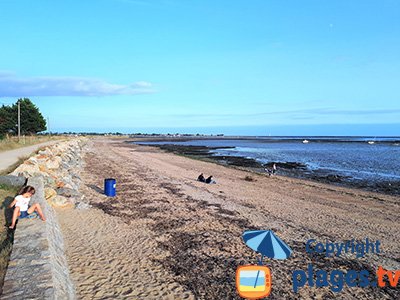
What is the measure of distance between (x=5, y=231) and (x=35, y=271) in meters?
3.06

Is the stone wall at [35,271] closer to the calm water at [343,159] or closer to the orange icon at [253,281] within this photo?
the orange icon at [253,281]

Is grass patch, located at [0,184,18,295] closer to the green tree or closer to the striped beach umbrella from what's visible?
the striped beach umbrella

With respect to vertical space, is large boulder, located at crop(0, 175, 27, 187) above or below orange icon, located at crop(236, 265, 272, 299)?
above

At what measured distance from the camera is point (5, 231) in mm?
7176

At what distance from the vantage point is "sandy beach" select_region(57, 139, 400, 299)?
6.08 metres

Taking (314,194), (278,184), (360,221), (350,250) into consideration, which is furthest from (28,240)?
(278,184)

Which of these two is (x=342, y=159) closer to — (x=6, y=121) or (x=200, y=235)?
(x=200, y=235)

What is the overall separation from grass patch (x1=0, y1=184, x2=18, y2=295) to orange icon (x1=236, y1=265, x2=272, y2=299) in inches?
141

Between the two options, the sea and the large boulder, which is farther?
the sea

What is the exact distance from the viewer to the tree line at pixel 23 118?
56281mm

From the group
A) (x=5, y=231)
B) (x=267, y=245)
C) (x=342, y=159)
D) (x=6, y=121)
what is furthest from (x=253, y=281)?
(x=6, y=121)

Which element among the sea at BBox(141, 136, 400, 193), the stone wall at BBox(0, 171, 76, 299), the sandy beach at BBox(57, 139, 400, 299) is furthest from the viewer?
the sea at BBox(141, 136, 400, 193)

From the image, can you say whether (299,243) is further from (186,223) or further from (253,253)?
(186,223)

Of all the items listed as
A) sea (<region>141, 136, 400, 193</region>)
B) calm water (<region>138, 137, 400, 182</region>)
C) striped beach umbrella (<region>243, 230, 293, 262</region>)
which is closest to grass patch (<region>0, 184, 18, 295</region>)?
striped beach umbrella (<region>243, 230, 293, 262</region>)
